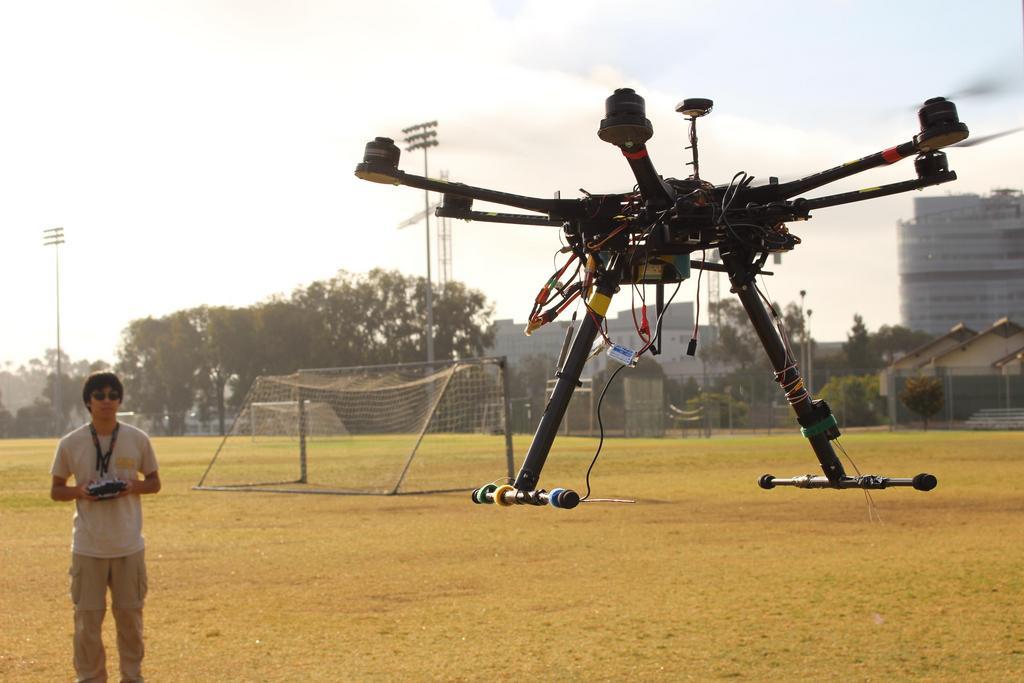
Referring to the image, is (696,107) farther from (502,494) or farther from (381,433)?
(381,433)

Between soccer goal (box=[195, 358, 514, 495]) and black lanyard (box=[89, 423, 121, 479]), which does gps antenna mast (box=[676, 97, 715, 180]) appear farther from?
soccer goal (box=[195, 358, 514, 495])

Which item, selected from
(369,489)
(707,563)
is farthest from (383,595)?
(369,489)

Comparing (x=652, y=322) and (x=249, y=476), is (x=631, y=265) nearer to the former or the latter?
(x=652, y=322)

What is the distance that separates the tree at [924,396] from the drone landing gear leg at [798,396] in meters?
93.4

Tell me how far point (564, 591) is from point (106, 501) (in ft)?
30.3

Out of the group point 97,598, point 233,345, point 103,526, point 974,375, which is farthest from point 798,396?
point 233,345

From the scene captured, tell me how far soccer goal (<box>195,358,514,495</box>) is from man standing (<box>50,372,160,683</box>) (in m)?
17.4

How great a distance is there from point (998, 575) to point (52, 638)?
14.6 metres

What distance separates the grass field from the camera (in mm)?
13695

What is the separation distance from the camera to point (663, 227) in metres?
3.43

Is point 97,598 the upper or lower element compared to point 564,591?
upper

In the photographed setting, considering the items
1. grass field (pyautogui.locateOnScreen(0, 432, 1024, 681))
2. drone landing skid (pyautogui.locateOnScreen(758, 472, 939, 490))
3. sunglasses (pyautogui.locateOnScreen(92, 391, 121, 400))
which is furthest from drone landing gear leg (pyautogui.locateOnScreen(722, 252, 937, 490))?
grass field (pyautogui.locateOnScreen(0, 432, 1024, 681))

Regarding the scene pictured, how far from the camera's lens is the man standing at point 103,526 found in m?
11.0

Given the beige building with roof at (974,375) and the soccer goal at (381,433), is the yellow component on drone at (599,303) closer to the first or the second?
the soccer goal at (381,433)
